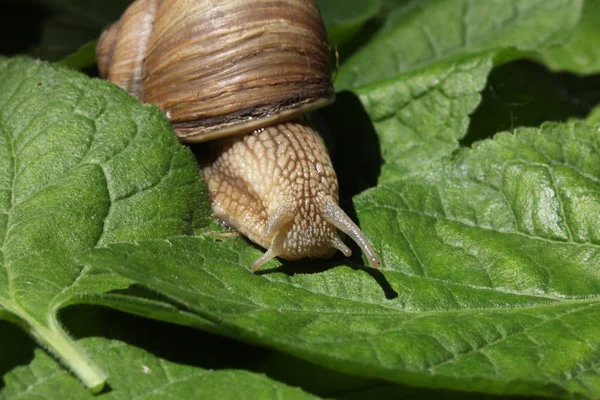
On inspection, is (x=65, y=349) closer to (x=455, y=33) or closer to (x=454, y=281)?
(x=454, y=281)

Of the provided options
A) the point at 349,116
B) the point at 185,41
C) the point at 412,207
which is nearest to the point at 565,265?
the point at 412,207

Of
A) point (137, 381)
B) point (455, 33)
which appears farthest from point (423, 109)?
point (137, 381)

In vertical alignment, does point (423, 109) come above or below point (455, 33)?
below

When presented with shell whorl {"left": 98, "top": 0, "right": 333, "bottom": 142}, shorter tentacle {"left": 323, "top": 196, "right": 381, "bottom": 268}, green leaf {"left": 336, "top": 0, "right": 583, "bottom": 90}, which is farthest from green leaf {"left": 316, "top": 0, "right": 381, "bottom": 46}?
shorter tentacle {"left": 323, "top": 196, "right": 381, "bottom": 268}

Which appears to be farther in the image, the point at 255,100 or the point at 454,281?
the point at 255,100

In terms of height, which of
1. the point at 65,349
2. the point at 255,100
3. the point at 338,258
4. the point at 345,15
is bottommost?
the point at 338,258

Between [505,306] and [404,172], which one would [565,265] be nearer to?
[505,306]
